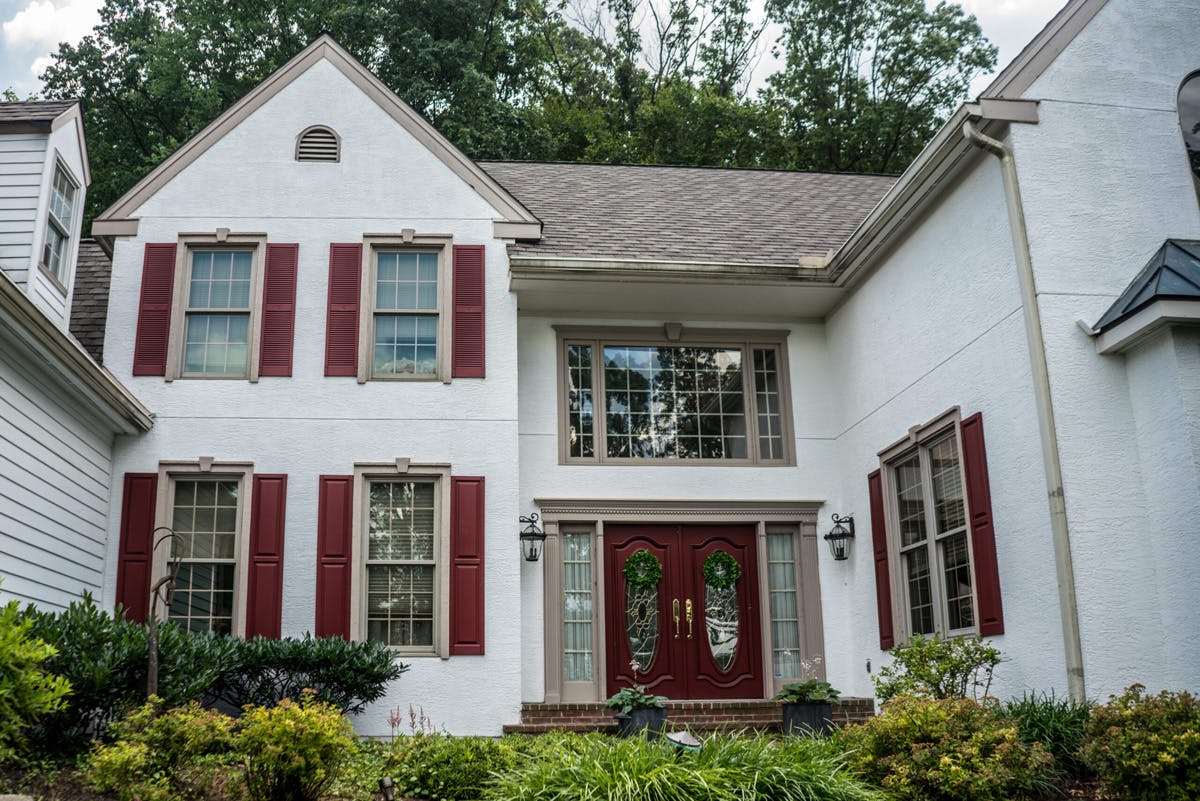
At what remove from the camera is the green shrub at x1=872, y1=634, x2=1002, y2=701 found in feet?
28.3

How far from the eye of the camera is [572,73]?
2672 cm

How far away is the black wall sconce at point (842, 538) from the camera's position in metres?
11.8

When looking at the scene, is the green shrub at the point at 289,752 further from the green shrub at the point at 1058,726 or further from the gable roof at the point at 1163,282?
the gable roof at the point at 1163,282

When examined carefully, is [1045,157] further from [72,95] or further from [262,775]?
[72,95]

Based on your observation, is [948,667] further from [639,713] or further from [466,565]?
[466,565]

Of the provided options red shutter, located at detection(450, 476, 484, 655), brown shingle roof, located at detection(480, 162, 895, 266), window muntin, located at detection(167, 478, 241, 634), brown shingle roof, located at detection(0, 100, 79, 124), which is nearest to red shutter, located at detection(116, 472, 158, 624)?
window muntin, located at detection(167, 478, 241, 634)

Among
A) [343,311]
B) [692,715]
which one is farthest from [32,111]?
[692,715]

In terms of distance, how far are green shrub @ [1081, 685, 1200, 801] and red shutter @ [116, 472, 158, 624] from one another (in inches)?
320

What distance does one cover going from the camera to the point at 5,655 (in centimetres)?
586

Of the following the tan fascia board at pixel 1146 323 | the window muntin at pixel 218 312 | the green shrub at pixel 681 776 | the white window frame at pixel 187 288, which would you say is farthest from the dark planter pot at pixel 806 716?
the window muntin at pixel 218 312

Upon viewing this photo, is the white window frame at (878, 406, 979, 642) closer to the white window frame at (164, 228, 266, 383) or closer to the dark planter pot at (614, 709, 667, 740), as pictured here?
the dark planter pot at (614, 709, 667, 740)

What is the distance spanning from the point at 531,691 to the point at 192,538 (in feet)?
11.9

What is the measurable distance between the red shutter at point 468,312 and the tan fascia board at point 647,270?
0.42m

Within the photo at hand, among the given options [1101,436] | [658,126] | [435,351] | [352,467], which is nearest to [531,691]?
[352,467]
